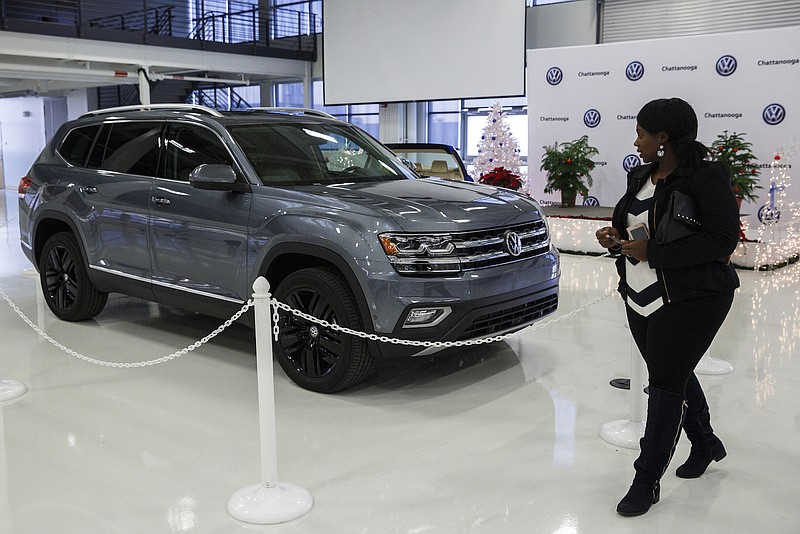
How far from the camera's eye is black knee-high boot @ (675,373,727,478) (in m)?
3.44

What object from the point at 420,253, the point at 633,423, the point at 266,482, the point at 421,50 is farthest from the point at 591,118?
the point at 266,482

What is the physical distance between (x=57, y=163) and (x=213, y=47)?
1265 centimetres

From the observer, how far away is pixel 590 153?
12.6 meters

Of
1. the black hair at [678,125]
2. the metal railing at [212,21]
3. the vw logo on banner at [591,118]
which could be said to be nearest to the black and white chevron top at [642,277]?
the black hair at [678,125]

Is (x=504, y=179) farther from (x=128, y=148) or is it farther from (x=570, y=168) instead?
(x=128, y=148)

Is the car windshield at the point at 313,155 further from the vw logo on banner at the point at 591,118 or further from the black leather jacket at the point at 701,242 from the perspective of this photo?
the vw logo on banner at the point at 591,118

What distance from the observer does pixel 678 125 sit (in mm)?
3016

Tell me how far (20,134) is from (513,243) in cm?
2539

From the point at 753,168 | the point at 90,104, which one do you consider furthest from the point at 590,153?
the point at 90,104

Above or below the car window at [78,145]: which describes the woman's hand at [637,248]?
below

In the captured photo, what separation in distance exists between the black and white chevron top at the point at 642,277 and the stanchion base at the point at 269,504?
4.99 ft

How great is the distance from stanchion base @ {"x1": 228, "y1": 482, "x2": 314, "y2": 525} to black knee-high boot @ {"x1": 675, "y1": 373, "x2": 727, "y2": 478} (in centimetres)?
160

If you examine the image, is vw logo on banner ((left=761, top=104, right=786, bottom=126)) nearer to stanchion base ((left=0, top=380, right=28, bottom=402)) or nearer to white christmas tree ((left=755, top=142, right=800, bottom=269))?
white christmas tree ((left=755, top=142, right=800, bottom=269))

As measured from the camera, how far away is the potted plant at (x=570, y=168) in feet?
40.4
